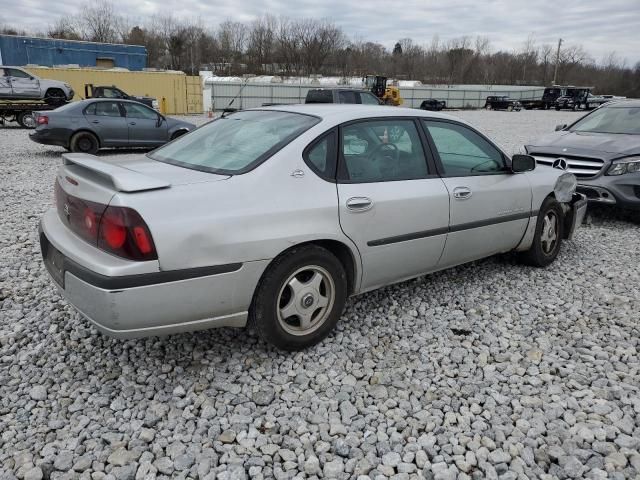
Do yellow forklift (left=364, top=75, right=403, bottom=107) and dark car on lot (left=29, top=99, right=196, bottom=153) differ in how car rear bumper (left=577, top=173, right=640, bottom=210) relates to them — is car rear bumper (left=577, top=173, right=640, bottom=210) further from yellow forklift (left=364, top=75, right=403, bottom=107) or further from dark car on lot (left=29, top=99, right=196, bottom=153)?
yellow forklift (left=364, top=75, right=403, bottom=107)

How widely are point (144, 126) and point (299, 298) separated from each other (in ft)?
34.9

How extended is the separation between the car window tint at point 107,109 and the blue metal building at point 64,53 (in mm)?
28429

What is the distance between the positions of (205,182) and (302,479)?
1.56 metres

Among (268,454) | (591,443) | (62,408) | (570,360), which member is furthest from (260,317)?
(570,360)

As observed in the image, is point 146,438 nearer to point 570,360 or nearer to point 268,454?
point 268,454

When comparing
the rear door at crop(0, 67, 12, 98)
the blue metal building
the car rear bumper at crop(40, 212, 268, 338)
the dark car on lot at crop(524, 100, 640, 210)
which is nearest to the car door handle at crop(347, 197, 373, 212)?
the car rear bumper at crop(40, 212, 268, 338)

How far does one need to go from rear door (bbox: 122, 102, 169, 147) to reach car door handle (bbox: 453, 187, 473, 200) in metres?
10.3

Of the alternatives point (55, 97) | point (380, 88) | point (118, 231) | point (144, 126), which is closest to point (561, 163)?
point (118, 231)

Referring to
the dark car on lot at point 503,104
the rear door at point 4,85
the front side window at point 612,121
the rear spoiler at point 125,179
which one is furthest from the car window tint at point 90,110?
the dark car on lot at point 503,104

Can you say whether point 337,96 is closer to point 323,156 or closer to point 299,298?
point 323,156

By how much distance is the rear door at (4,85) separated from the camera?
1819cm

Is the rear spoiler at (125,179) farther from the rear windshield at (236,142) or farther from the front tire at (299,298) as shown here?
the front tire at (299,298)

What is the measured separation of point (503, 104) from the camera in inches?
1743

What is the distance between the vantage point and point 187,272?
252 cm
